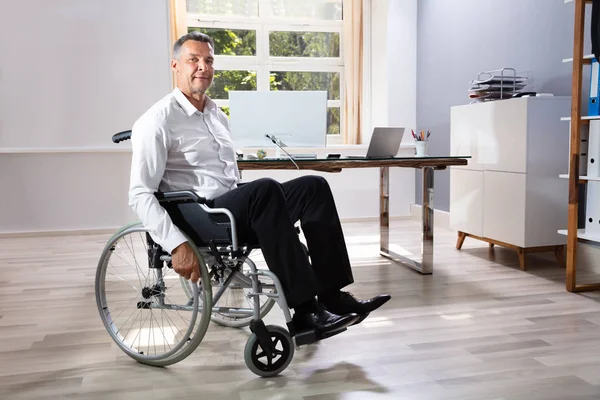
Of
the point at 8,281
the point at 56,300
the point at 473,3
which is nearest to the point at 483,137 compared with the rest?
the point at 473,3

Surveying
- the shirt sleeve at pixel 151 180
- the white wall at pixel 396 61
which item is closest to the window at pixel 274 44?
the white wall at pixel 396 61

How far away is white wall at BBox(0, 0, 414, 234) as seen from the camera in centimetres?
472

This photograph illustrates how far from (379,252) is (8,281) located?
7.50ft

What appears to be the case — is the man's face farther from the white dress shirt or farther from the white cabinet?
the white cabinet

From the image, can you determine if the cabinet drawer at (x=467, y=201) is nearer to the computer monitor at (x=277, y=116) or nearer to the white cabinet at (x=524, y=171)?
the white cabinet at (x=524, y=171)

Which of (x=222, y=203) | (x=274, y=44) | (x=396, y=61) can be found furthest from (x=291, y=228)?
(x=274, y=44)

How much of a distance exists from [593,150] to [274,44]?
11.2 ft

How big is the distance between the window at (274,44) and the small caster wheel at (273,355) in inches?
152

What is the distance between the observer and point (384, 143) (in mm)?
3117

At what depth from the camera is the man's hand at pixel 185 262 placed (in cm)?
179

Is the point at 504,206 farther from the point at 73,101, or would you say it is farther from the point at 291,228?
the point at 73,101

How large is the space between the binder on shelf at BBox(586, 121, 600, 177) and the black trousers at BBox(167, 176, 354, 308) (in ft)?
5.04

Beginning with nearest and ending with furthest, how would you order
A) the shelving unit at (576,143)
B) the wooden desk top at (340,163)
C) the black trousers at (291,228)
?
the black trousers at (291,228) → the shelving unit at (576,143) → the wooden desk top at (340,163)

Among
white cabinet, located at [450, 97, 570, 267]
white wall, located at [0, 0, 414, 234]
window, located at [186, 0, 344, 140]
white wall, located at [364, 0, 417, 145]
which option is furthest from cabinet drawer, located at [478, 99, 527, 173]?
white wall, located at [0, 0, 414, 234]
